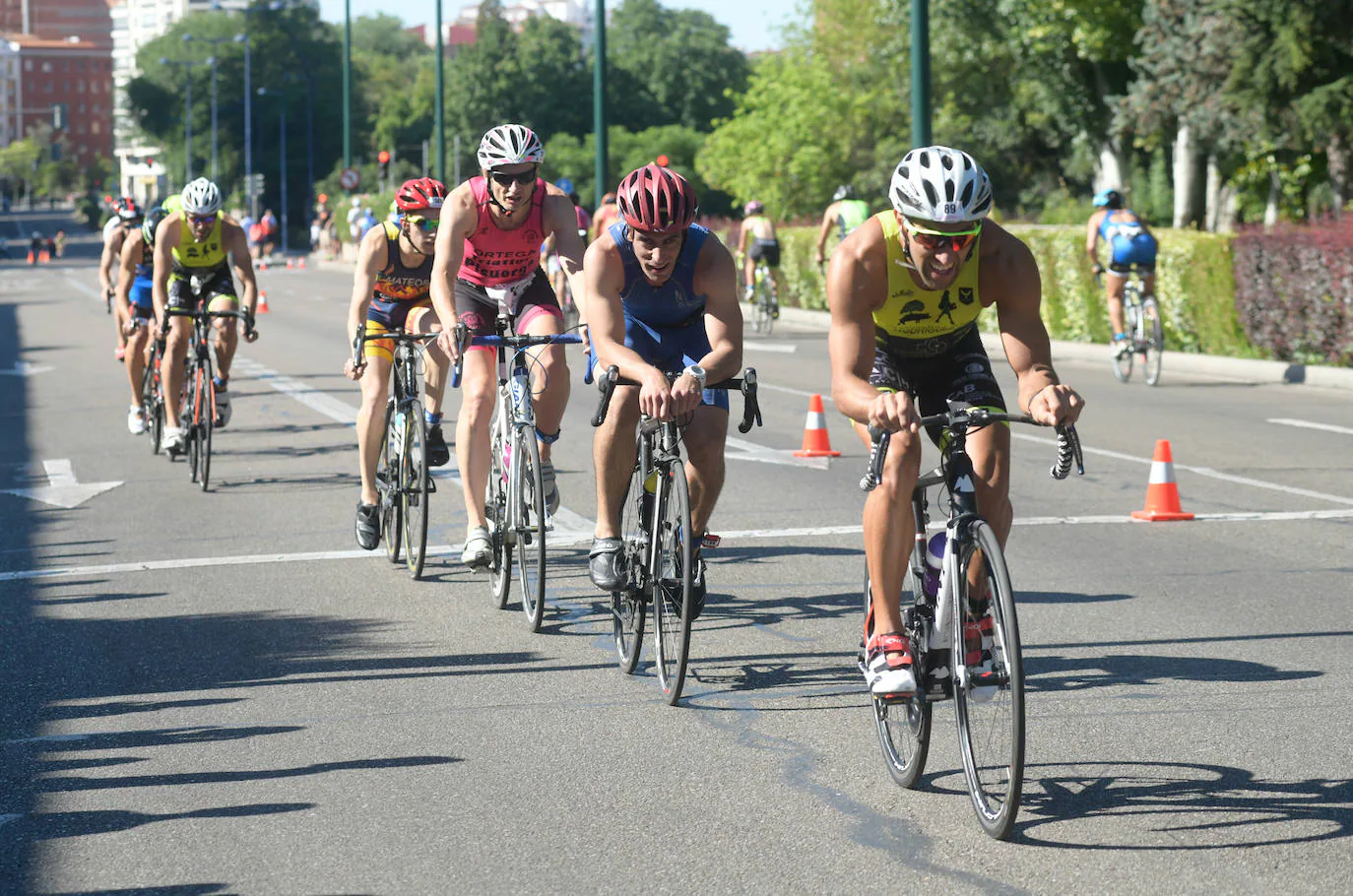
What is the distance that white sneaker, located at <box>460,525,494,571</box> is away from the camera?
8164mm

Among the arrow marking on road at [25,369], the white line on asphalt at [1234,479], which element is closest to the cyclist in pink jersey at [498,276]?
the white line on asphalt at [1234,479]

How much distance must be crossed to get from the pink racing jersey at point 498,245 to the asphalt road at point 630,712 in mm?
1400

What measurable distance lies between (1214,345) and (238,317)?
1262 cm

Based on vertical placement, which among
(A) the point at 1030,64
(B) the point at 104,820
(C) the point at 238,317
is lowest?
(B) the point at 104,820

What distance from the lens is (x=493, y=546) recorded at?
812 centimetres

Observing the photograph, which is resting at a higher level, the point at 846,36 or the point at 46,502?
the point at 846,36

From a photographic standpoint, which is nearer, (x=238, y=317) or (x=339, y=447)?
(x=238, y=317)

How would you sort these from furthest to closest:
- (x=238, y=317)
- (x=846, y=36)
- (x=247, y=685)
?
(x=846, y=36) < (x=238, y=317) < (x=247, y=685)

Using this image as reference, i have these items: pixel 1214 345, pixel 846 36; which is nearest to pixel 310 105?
pixel 846 36

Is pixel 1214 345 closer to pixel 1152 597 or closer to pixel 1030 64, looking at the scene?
pixel 1152 597

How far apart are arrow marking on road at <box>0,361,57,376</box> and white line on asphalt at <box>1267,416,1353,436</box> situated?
45.1 feet

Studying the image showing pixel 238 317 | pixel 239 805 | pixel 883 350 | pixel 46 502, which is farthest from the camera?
pixel 238 317

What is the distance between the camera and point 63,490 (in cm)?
1203

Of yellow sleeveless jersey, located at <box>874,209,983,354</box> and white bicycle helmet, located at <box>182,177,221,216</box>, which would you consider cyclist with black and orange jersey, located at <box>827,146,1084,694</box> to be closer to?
yellow sleeveless jersey, located at <box>874,209,983,354</box>
